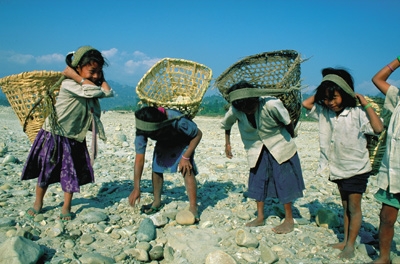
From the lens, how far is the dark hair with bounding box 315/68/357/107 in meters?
2.91

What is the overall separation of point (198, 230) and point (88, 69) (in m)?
1.95

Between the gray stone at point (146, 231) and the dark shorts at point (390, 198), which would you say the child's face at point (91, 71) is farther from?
the dark shorts at point (390, 198)

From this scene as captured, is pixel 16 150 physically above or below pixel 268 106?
below

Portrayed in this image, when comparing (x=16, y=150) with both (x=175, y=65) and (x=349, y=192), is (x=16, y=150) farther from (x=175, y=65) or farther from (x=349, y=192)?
(x=349, y=192)

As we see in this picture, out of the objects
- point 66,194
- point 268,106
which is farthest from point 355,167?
point 66,194

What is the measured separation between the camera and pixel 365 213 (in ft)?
14.8

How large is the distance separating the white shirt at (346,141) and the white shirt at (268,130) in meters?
0.37

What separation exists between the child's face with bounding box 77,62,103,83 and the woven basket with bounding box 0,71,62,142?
0.27 m

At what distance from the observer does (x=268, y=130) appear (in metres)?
3.49

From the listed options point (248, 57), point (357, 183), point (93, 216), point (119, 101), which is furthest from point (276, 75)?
point (119, 101)

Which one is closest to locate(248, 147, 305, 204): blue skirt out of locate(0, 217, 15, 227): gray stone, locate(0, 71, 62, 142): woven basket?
locate(0, 71, 62, 142): woven basket

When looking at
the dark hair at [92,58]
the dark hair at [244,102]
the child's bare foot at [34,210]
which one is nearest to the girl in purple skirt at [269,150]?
the dark hair at [244,102]

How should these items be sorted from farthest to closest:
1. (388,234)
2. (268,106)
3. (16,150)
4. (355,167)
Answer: (16,150) → (268,106) → (355,167) → (388,234)

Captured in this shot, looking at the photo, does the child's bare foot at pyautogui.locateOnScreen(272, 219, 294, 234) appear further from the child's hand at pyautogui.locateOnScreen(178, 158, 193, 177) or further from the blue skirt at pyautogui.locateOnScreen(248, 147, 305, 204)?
the child's hand at pyautogui.locateOnScreen(178, 158, 193, 177)
